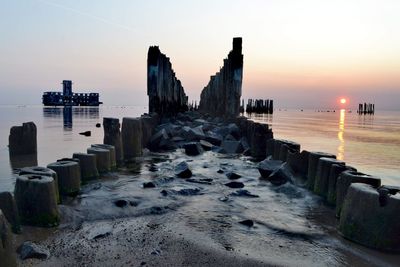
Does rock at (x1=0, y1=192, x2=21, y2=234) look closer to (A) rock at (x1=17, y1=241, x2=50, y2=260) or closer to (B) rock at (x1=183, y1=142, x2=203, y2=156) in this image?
(A) rock at (x1=17, y1=241, x2=50, y2=260)

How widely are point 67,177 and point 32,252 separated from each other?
7.68 ft

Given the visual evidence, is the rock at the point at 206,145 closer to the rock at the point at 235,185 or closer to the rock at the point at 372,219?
the rock at the point at 235,185

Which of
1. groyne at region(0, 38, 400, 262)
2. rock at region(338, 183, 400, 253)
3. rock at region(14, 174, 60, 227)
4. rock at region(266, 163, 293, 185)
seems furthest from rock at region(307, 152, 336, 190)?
rock at region(14, 174, 60, 227)

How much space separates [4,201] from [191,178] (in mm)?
3976

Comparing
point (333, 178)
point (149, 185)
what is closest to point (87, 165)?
point (149, 185)

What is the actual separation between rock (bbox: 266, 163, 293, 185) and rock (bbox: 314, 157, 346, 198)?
0.82 m

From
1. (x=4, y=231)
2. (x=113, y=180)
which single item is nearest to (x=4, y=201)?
(x=4, y=231)

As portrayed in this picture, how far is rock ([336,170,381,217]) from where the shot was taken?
4898mm

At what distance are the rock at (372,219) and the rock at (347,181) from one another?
0.63 m

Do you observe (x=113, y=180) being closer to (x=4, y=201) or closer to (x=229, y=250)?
(x=4, y=201)

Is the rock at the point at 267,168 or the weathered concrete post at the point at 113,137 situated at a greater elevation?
the weathered concrete post at the point at 113,137

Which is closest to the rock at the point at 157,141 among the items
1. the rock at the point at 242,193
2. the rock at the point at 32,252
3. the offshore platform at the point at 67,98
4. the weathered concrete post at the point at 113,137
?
the weathered concrete post at the point at 113,137

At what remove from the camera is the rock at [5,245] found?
9.11ft

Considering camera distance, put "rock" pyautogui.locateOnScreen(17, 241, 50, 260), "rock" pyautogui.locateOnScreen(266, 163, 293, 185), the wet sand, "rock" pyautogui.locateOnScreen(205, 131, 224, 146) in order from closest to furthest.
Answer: "rock" pyautogui.locateOnScreen(17, 241, 50, 260)
the wet sand
"rock" pyautogui.locateOnScreen(266, 163, 293, 185)
"rock" pyautogui.locateOnScreen(205, 131, 224, 146)
